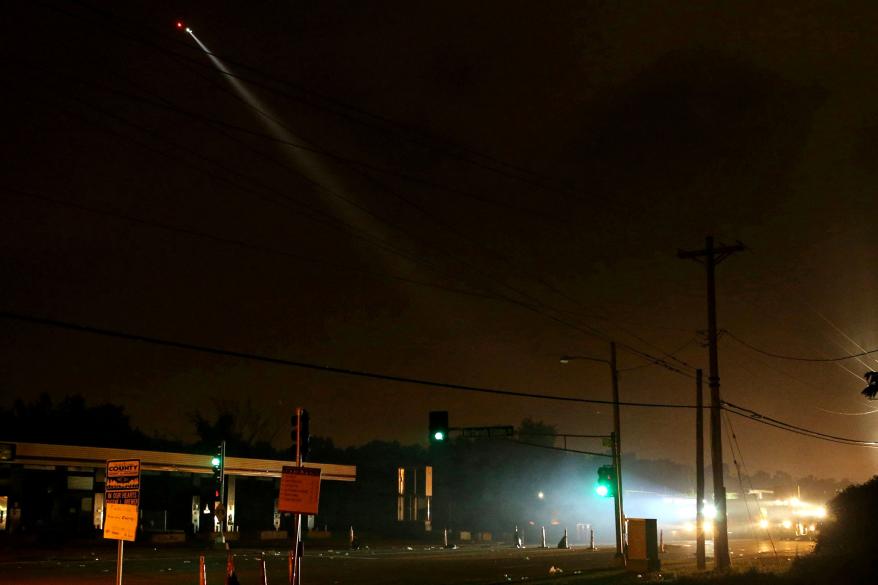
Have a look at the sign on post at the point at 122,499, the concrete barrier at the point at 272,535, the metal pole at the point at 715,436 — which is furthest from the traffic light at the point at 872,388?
the concrete barrier at the point at 272,535

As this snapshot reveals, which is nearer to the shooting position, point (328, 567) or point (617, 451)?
point (328, 567)

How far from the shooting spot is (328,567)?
34906 mm

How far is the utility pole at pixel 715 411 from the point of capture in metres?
31.9

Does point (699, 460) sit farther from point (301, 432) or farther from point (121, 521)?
point (121, 521)

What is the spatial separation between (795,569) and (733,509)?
116 meters

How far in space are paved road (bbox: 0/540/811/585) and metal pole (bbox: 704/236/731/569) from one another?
157 inches

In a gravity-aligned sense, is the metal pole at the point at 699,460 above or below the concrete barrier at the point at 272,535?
above

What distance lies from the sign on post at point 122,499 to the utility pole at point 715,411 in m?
21.3

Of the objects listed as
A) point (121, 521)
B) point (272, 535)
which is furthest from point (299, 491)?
point (272, 535)

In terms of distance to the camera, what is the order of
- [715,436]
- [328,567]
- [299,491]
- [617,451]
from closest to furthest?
1. [299,491]
2. [715,436]
3. [328,567]
4. [617,451]

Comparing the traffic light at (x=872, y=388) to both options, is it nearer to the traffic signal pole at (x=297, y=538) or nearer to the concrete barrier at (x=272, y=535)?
the traffic signal pole at (x=297, y=538)

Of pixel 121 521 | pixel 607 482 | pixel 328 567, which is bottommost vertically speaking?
pixel 328 567

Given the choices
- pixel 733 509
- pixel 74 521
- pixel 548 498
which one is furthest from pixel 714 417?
pixel 733 509

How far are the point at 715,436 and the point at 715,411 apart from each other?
33.2 inches
